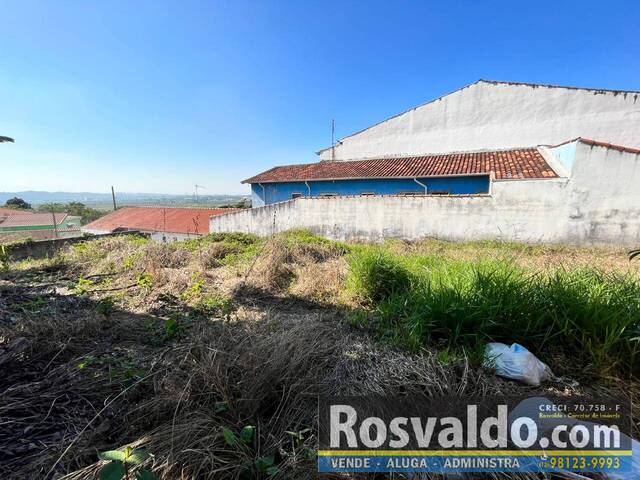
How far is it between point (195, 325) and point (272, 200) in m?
→ 15.0

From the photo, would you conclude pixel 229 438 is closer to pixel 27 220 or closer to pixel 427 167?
pixel 427 167

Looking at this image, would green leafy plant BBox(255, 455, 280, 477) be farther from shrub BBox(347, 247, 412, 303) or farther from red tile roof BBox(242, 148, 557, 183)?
red tile roof BBox(242, 148, 557, 183)

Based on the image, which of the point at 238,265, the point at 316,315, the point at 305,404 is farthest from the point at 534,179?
the point at 305,404

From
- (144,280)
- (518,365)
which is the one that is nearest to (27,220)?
(144,280)

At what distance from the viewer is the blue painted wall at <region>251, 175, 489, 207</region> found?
11844mm

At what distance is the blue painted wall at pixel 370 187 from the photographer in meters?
11.8

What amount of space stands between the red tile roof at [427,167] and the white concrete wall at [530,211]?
0.90 metres

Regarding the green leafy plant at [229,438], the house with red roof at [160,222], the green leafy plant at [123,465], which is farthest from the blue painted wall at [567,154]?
the house with red roof at [160,222]

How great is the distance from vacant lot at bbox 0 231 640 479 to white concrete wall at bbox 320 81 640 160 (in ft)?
43.6

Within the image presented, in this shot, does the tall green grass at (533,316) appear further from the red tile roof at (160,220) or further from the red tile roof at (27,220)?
the red tile roof at (27,220)

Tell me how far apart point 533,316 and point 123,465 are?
3.60 metres

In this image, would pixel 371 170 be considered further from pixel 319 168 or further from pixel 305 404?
pixel 305 404

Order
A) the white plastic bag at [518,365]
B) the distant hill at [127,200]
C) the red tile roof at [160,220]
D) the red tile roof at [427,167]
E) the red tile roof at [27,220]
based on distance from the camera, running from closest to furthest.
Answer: the white plastic bag at [518,365], the red tile roof at [427,167], the red tile roof at [160,220], the red tile roof at [27,220], the distant hill at [127,200]

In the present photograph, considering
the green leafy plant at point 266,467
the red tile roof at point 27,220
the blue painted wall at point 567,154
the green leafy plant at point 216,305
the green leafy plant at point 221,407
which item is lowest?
the green leafy plant at point 216,305
